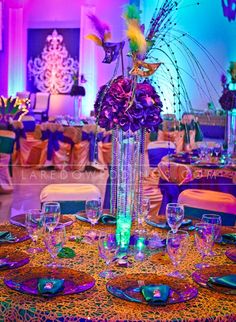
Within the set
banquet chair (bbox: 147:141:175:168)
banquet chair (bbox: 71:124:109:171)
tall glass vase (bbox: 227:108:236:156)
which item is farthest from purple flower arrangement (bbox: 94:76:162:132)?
banquet chair (bbox: 71:124:109:171)

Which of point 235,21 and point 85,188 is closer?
point 85,188

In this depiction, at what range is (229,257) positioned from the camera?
189 cm

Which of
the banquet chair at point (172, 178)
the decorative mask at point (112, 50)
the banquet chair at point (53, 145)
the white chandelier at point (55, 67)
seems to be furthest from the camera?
the white chandelier at point (55, 67)

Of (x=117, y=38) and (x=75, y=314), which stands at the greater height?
(x=117, y=38)

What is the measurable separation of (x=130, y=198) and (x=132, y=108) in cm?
32

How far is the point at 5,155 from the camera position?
6.59m

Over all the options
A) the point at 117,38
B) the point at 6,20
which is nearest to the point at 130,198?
the point at 117,38

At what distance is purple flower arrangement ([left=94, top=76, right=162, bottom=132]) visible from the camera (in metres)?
1.84

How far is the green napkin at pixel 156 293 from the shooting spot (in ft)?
4.59

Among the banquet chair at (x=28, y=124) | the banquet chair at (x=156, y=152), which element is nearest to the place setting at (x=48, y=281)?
the banquet chair at (x=156, y=152)

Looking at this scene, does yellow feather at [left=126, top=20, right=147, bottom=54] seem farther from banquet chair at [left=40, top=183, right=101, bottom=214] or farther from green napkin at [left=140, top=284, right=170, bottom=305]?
banquet chair at [left=40, top=183, right=101, bottom=214]

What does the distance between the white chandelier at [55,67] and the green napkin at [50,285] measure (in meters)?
13.7

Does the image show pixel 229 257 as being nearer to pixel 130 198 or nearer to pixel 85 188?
pixel 130 198

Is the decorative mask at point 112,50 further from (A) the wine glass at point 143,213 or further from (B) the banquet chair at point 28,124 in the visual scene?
(B) the banquet chair at point 28,124
